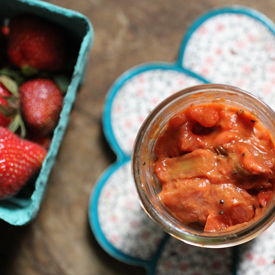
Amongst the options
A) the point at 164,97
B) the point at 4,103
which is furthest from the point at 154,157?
the point at 4,103

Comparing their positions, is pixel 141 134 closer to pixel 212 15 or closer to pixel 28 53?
pixel 28 53

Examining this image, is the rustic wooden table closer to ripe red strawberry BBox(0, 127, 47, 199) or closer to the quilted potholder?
the quilted potholder

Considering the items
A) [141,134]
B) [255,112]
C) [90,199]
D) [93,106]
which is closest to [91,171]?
[90,199]

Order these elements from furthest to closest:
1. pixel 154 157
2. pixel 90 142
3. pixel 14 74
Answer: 1. pixel 90 142
2. pixel 14 74
3. pixel 154 157

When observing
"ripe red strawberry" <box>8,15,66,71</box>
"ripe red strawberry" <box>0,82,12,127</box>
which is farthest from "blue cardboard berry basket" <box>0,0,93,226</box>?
"ripe red strawberry" <box>0,82,12,127</box>

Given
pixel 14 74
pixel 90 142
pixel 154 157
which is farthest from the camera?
pixel 90 142

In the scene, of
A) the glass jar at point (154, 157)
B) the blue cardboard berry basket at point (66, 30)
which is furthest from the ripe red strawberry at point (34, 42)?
the glass jar at point (154, 157)

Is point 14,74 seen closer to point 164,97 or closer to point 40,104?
point 40,104
